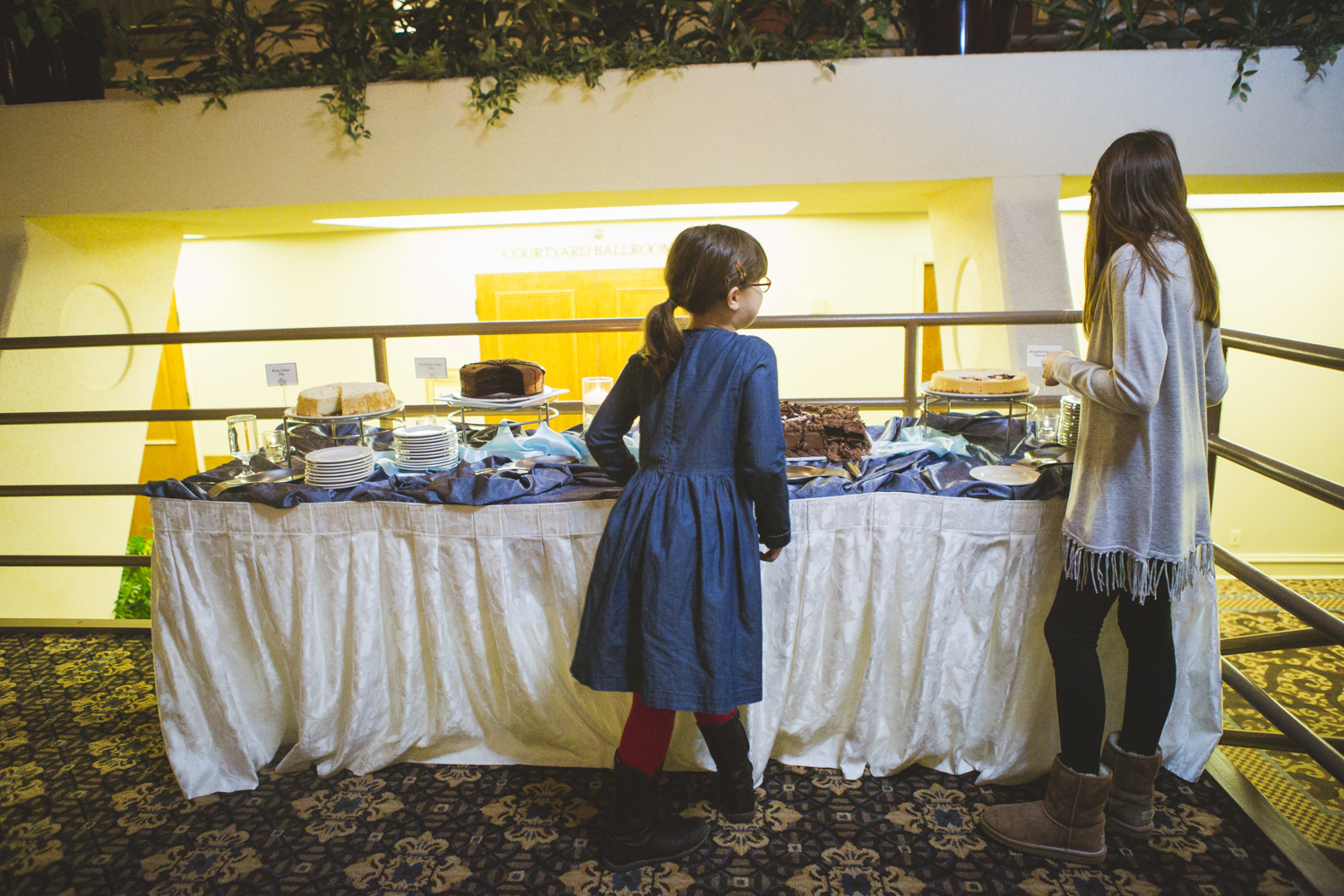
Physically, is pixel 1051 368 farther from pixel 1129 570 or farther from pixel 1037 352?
pixel 1037 352

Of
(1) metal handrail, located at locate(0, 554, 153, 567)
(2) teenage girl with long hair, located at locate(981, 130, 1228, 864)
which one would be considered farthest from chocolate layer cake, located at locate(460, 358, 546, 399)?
(1) metal handrail, located at locate(0, 554, 153, 567)

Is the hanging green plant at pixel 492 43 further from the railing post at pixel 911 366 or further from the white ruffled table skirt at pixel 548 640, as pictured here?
the white ruffled table skirt at pixel 548 640

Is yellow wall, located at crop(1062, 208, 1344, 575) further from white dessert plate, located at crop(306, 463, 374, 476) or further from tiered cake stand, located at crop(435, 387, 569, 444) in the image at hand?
white dessert plate, located at crop(306, 463, 374, 476)

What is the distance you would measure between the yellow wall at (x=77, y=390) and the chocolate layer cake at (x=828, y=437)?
380 cm

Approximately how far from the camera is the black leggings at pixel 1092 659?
5.13 ft

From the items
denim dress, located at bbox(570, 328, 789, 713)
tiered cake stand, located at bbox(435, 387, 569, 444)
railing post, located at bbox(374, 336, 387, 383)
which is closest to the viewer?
denim dress, located at bbox(570, 328, 789, 713)

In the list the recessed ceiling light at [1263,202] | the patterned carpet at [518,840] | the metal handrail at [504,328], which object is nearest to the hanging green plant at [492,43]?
the metal handrail at [504,328]

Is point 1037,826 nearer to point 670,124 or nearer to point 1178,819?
point 1178,819

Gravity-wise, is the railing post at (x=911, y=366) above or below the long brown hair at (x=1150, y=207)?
below

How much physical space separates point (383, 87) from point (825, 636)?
297 centimetres

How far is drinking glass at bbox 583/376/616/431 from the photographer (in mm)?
2102

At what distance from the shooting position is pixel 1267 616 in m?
4.93

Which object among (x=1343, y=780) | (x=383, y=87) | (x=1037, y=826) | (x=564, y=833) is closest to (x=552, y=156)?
(x=383, y=87)

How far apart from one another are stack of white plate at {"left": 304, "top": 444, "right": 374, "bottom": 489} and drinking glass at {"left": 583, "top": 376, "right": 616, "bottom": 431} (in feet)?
1.93
